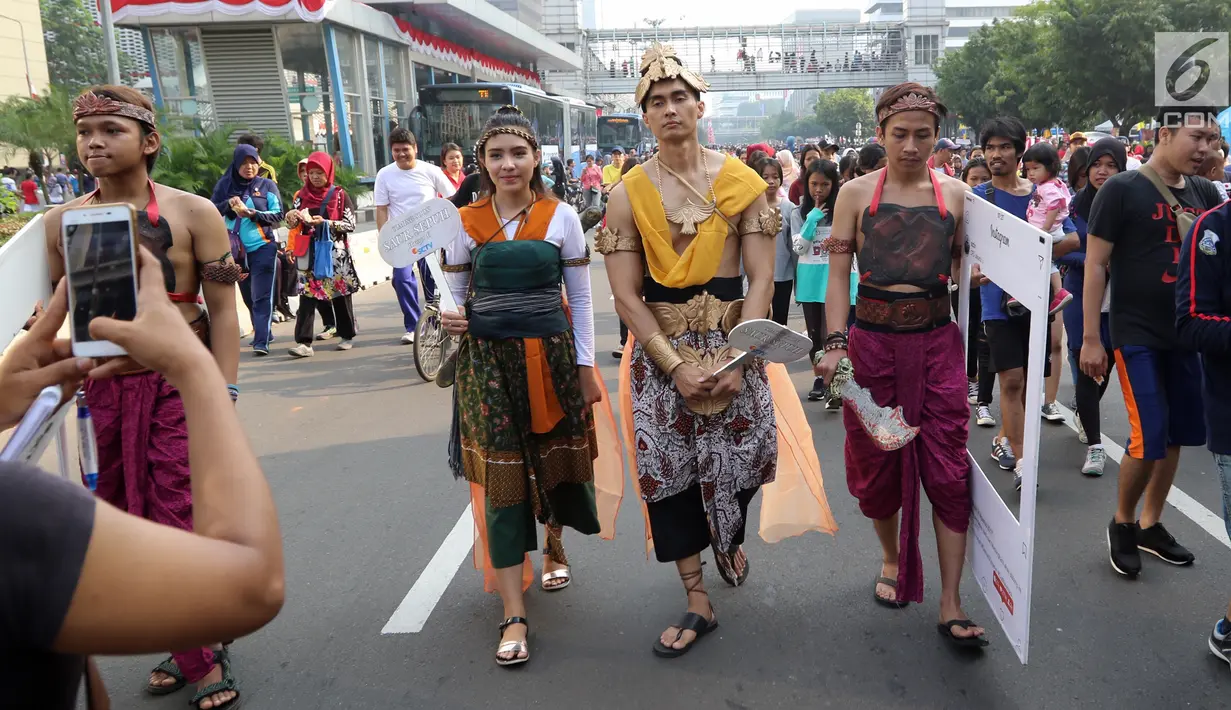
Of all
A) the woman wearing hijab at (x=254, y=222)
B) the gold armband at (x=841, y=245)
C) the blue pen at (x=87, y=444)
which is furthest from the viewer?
the woman wearing hijab at (x=254, y=222)

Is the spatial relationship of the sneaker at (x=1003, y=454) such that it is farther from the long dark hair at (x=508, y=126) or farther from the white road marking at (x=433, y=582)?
the long dark hair at (x=508, y=126)

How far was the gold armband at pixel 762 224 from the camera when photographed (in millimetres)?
3453

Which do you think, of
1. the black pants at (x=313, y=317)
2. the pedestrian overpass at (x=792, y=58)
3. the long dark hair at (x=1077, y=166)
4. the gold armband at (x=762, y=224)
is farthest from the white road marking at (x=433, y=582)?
the pedestrian overpass at (x=792, y=58)

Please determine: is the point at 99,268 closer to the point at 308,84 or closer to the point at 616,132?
the point at 308,84

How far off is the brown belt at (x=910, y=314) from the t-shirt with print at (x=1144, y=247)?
0.91 m

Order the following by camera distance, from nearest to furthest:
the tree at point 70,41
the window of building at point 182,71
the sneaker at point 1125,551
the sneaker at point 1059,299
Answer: the sneaker at point 1125,551 → the sneaker at point 1059,299 → the window of building at point 182,71 → the tree at point 70,41

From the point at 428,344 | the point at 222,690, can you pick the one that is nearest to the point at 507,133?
the point at 222,690

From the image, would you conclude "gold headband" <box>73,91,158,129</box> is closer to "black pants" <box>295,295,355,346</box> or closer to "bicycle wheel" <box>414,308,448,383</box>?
"bicycle wheel" <box>414,308,448,383</box>

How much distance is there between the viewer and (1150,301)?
12.5 ft

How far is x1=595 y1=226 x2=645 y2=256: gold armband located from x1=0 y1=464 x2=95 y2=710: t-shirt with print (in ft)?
8.40

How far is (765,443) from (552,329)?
881mm

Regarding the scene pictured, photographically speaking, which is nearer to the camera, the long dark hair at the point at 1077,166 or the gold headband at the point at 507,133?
the gold headband at the point at 507,133

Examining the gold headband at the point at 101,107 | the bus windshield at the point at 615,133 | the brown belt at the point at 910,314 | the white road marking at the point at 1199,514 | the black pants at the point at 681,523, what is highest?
the bus windshield at the point at 615,133

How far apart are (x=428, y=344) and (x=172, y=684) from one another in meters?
4.94
